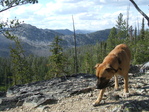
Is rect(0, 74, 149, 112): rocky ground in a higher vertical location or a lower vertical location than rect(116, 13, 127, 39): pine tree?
lower

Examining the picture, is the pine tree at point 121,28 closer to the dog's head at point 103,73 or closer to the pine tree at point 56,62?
the pine tree at point 56,62

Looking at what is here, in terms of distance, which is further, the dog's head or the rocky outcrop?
the rocky outcrop

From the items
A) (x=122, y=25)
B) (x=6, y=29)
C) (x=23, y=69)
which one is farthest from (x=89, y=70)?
(x=6, y=29)

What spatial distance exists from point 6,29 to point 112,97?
6.51 meters

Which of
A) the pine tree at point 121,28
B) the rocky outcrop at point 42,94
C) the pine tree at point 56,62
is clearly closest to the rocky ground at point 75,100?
the rocky outcrop at point 42,94

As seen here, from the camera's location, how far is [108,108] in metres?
5.67

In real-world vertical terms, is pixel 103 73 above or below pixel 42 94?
above

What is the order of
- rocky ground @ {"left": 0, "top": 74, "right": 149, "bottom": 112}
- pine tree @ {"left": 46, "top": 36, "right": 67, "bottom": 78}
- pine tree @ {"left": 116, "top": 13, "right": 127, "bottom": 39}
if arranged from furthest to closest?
pine tree @ {"left": 116, "top": 13, "right": 127, "bottom": 39}, pine tree @ {"left": 46, "top": 36, "right": 67, "bottom": 78}, rocky ground @ {"left": 0, "top": 74, "right": 149, "bottom": 112}

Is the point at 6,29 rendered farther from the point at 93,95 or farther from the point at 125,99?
the point at 125,99

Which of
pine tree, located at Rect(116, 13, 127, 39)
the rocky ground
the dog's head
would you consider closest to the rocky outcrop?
the rocky ground

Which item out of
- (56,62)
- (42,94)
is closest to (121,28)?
(56,62)

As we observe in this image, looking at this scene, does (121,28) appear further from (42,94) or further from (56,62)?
(42,94)

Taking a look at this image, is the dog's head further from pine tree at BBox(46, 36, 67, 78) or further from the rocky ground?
pine tree at BBox(46, 36, 67, 78)

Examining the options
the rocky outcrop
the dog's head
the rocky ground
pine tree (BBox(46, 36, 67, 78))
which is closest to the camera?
the dog's head
